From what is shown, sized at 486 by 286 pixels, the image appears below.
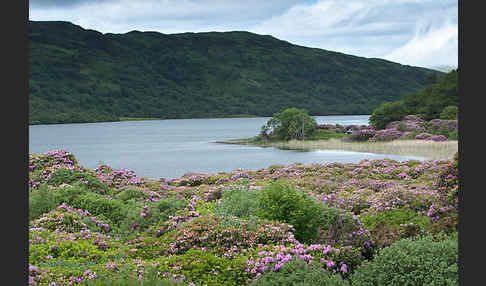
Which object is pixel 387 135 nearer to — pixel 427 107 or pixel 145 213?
pixel 427 107

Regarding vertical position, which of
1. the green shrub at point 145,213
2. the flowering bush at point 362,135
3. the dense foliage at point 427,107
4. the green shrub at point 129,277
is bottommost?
the green shrub at point 145,213

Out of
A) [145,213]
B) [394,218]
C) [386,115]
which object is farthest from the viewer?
[386,115]

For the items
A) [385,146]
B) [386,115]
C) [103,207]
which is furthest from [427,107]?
[103,207]

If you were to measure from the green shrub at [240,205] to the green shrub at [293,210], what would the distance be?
3.55 ft

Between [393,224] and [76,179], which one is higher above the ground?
[76,179]

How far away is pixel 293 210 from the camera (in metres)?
11.2

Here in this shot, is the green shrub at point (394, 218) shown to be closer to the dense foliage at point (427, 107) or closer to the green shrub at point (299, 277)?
the green shrub at point (299, 277)

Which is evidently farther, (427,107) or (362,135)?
(427,107)

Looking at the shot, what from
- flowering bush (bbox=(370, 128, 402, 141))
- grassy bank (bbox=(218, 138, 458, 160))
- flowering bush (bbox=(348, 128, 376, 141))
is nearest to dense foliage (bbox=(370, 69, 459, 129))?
flowering bush (bbox=(348, 128, 376, 141))

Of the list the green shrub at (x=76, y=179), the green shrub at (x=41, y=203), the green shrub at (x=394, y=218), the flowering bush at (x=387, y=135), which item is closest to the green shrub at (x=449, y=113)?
the flowering bush at (x=387, y=135)

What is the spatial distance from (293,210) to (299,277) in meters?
4.19

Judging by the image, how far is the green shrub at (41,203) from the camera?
13367mm
